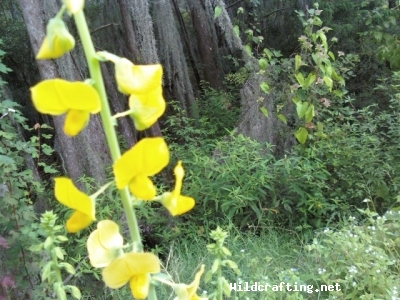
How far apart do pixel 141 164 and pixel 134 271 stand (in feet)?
0.56

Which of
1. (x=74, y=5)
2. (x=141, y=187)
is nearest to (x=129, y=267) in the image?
(x=141, y=187)

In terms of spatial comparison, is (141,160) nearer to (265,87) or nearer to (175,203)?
(175,203)

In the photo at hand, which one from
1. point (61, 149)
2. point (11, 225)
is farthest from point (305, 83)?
point (11, 225)

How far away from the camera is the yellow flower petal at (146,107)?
2.17ft

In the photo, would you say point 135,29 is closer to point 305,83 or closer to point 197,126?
point 197,126

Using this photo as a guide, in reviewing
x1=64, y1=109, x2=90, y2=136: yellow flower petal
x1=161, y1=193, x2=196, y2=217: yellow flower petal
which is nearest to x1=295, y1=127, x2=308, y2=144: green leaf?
x1=161, y1=193, x2=196, y2=217: yellow flower petal

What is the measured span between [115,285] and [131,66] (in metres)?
0.31

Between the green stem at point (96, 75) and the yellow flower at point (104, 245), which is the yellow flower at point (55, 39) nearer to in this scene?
the green stem at point (96, 75)

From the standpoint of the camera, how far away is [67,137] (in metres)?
3.64

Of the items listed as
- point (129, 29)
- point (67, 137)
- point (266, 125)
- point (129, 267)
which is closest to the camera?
point (129, 267)

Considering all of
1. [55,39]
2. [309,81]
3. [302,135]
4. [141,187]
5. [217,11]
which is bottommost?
[302,135]

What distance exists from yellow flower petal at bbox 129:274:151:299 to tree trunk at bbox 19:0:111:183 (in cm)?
296

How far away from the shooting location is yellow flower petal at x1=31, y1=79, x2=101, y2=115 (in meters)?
0.54

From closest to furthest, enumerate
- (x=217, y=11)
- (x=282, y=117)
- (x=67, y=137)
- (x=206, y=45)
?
(x=282, y=117) → (x=67, y=137) → (x=217, y=11) → (x=206, y=45)
